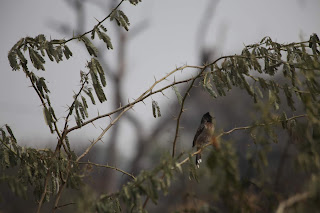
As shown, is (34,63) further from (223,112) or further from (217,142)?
(223,112)

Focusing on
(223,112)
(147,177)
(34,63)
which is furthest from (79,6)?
(147,177)

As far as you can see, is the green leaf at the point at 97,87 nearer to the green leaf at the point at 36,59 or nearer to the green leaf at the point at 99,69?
the green leaf at the point at 99,69

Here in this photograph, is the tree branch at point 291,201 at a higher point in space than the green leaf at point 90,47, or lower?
lower

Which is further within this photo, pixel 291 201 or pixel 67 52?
pixel 67 52

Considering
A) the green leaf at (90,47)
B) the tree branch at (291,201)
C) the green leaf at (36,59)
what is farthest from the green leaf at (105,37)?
the tree branch at (291,201)

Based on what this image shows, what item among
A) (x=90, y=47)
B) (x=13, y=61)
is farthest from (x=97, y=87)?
(x=13, y=61)

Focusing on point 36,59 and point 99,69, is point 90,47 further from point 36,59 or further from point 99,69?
point 36,59

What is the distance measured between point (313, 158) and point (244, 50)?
1450 mm

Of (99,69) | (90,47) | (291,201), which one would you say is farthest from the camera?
(90,47)

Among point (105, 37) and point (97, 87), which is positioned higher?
point (105, 37)

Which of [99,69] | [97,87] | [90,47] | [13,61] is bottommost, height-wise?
[97,87]

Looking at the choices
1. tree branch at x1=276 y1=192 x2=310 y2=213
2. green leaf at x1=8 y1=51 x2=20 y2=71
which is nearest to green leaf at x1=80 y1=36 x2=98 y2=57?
green leaf at x1=8 y1=51 x2=20 y2=71

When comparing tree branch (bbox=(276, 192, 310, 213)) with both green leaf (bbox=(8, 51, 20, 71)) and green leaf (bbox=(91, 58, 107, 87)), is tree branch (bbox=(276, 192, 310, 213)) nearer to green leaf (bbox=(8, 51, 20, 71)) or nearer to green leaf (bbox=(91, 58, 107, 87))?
green leaf (bbox=(91, 58, 107, 87))

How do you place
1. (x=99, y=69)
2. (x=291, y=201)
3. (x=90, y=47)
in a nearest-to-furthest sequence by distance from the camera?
(x=291, y=201)
(x=99, y=69)
(x=90, y=47)
